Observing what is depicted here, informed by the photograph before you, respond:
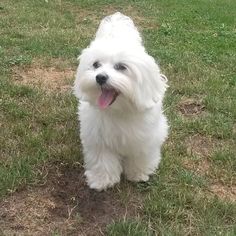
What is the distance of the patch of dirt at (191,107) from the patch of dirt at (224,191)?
4.29ft

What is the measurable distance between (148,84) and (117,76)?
0.85 ft

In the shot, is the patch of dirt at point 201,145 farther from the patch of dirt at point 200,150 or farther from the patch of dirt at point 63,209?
the patch of dirt at point 63,209

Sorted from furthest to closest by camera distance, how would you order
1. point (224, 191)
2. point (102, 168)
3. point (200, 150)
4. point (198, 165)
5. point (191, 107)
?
point (191, 107)
point (200, 150)
point (198, 165)
point (224, 191)
point (102, 168)

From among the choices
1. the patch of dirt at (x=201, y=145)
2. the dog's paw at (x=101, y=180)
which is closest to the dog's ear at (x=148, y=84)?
the dog's paw at (x=101, y=180)

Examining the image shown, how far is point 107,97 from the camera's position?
143 inches

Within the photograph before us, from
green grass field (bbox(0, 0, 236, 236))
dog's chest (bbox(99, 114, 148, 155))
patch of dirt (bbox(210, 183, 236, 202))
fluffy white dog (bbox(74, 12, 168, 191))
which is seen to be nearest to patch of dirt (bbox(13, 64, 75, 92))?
green grass field (bbox(0, 0, 236, 236))

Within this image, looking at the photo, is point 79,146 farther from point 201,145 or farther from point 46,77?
point 46,77

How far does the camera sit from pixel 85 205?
3992 millimetres

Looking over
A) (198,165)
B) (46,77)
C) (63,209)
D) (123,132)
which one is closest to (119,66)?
(123,132)

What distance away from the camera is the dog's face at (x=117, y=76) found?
11.7ft

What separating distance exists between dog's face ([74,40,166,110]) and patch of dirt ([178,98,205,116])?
1.83 m

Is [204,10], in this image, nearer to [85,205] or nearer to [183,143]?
[183,143]

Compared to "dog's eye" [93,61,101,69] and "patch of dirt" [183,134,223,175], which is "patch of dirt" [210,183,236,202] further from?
"dog's eye" [93,61,101,69]

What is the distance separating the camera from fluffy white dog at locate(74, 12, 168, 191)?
142 inches
